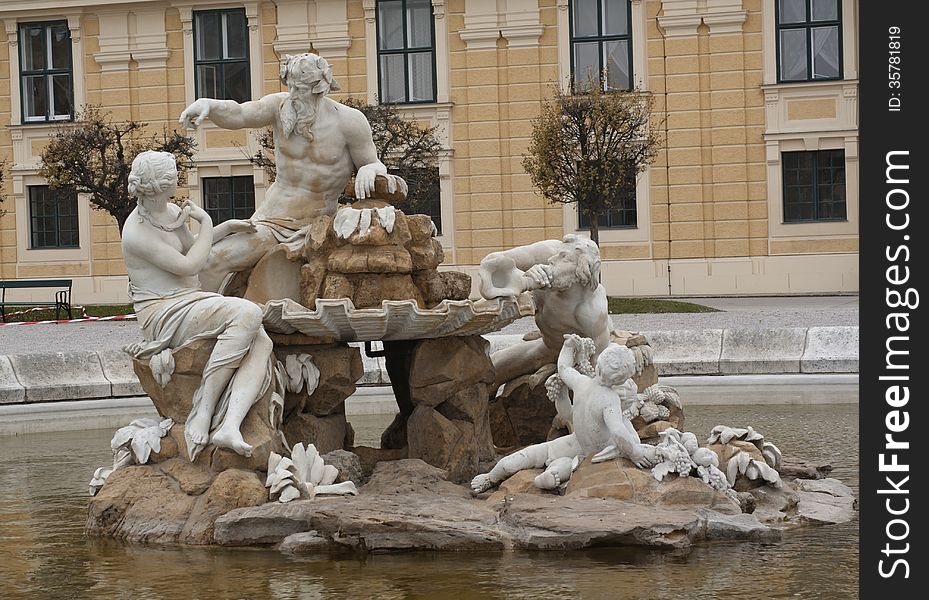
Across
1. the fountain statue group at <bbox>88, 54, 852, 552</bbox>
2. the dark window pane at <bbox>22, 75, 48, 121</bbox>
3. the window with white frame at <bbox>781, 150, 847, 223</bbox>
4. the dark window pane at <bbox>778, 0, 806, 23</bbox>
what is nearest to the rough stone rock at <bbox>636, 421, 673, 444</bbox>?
the fountain statue group at <bbox>88, 54, 852, 552</bbox>

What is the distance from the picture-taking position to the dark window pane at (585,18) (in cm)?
2739

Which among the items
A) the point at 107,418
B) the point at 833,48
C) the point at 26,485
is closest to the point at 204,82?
the point at 833,48

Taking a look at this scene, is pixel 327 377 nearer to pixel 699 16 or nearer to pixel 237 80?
pixel 699 16

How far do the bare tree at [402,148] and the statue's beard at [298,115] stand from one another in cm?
1534

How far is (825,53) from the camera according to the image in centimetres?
2650

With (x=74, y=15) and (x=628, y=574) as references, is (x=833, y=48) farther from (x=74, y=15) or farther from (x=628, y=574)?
(x=628, y=574)

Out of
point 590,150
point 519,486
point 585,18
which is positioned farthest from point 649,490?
point 585,18

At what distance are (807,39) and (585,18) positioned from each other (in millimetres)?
3992

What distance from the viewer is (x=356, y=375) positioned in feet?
26.2

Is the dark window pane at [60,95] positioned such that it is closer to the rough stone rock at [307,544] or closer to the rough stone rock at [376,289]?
the rough stone rock at [376,289]

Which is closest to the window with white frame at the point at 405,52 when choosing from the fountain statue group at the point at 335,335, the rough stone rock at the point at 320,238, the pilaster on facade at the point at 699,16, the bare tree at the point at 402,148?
the bare tree at the point at 402,148

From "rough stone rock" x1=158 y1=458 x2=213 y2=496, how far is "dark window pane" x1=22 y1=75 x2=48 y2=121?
23427 millimetres

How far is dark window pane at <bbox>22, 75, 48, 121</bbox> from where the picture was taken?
1149 inches

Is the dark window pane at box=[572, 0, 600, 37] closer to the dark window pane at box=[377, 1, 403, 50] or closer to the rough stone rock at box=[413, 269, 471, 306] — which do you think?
the dark window pane at box=[377, 1, 403, 50]
